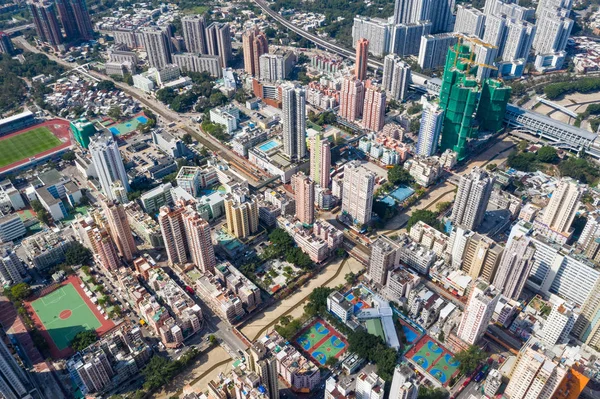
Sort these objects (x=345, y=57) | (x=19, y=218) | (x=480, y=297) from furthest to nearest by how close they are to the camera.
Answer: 1. (x=345, y=57)
2. (x=19, y=218)
3. (x=480, y=297)

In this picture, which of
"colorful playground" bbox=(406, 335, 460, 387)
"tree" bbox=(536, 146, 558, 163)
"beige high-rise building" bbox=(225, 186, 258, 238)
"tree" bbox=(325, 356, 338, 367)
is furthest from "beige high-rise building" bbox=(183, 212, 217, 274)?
"tree" bbox=(536, 146, 558, 163)

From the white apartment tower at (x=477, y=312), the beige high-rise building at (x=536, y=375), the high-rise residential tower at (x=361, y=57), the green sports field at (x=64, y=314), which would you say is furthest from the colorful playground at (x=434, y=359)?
the high-rise residential tower at (x=361, y=57)

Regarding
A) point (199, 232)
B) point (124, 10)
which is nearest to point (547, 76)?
point (199, 232)

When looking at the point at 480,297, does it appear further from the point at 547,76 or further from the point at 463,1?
the point at 463,1

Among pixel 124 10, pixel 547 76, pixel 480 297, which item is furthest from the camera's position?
pixel 124 10

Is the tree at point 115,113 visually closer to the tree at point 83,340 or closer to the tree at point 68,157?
the tree at point 68,157

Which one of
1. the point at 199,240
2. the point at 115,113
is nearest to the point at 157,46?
the point at 115,113
